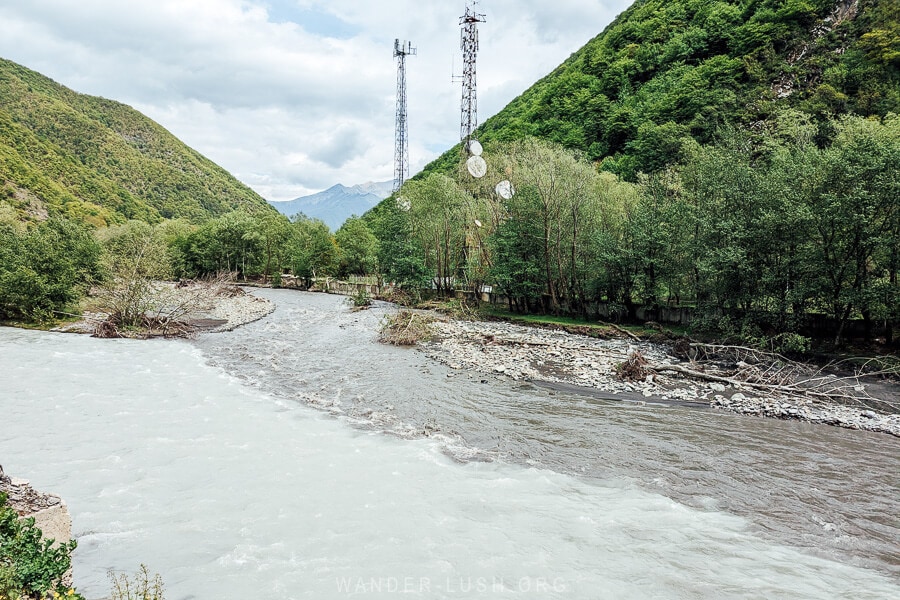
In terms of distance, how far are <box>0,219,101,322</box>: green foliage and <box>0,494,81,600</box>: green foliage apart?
2617cm

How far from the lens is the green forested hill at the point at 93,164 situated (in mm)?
81375

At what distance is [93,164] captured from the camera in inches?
4412

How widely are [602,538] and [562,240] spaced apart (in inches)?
1025

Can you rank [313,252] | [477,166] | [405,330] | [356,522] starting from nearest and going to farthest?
[356,522]
[405,330]
[477,166]
[313,252]

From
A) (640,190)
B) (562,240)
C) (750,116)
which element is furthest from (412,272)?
(750,116)

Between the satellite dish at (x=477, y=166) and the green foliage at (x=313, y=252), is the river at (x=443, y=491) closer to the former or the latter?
the satellite dish at (x=477, y=166)

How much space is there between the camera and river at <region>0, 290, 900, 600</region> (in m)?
6.63

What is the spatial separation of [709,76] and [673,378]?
5751cm

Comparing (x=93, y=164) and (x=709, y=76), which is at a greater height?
(x=93, y=164)

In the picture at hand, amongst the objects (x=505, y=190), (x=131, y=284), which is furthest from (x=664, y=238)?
(x=131, y=284)

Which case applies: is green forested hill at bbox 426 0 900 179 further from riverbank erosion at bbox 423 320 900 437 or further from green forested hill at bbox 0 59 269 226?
green forested hill at bbox 0 59 269 226

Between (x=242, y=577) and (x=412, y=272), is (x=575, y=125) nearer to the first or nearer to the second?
(x=412, y=272)

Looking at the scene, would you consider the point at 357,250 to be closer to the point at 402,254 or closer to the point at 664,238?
the point at 402,254

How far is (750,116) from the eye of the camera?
48.6 meters
